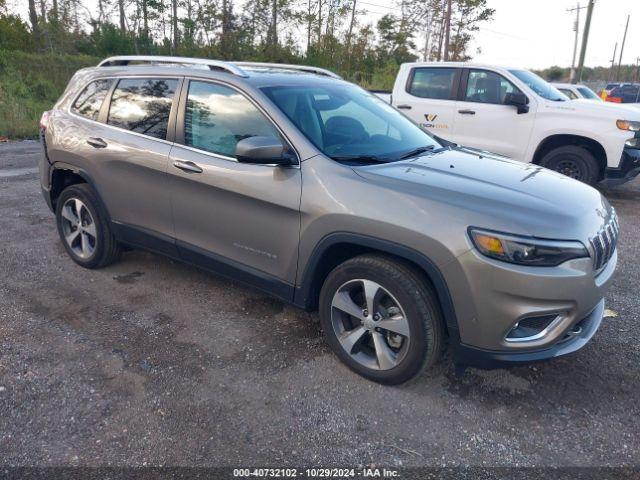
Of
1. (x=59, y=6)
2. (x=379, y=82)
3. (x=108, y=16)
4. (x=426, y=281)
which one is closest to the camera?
(x=426, y=281)

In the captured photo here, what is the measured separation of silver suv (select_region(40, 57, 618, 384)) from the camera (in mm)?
2484

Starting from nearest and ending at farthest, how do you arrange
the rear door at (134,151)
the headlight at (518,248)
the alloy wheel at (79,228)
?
the headlight at (518,248), the rear door at (134,151), the alloy wheel at (79,228)

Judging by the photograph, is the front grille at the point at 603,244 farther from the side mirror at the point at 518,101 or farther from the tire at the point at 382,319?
the side mirror at the point at 518,101

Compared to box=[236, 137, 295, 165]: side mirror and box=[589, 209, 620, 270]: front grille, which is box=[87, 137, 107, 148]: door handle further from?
box=[589, 209, 620, 270]: front grille

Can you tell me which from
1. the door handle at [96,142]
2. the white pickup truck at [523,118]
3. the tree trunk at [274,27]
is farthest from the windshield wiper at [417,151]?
the tree trunk at [274,27]

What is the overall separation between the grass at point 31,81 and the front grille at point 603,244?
1609 cm

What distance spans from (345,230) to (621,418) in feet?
5.83

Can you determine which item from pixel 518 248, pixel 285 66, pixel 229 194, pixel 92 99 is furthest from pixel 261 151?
pixel 92 99

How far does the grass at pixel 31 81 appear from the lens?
1617cm

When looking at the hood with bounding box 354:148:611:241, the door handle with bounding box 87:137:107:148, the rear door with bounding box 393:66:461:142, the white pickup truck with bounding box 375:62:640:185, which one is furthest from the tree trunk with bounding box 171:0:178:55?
the hood with bounding box 354:148:611:241

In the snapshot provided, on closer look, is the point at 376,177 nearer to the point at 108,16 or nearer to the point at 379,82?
the point at 379,82

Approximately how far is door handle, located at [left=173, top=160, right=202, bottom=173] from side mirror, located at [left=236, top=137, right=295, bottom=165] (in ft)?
1.84

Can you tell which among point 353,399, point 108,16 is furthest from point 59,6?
point 353,399

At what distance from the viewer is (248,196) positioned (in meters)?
3.19
